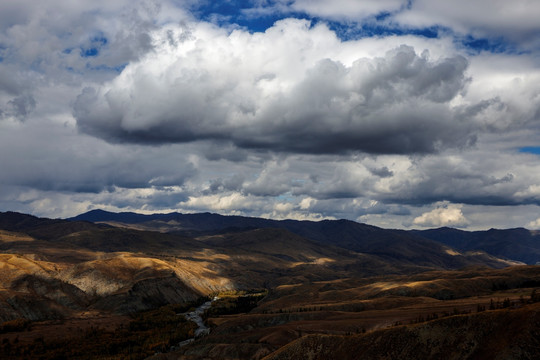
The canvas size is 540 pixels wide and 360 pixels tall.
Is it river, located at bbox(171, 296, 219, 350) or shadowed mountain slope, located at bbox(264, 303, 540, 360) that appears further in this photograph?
river, located at bbox(171, 296, 219, 350)

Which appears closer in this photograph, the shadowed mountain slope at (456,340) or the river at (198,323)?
the shadowed mountain slope at (456,340)

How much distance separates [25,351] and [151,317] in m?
62.5

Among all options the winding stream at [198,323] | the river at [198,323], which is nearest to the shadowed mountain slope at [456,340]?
the winding stream at [198,323]

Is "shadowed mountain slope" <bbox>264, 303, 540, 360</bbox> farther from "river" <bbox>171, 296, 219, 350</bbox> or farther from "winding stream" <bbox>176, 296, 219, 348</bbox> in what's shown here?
"river" <bbox>171, 296, 219, 350</bbox>

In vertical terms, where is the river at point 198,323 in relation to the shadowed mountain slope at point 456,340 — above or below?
below

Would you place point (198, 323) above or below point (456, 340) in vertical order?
below

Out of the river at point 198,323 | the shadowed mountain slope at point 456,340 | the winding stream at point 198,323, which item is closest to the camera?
the shadowed mountain slope at point 456,340

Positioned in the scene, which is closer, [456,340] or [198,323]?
[456,340]

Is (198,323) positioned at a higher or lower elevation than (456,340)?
lower

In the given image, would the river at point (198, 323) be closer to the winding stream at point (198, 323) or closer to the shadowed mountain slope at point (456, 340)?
the winding stream at point (198, 323)

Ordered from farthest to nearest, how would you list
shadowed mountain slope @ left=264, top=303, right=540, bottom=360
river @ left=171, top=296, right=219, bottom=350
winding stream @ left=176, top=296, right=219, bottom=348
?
1. river @ left=171, top=296, right=219, bottom=350
2. winding stream @ left=176, top=296, right=219, bottom=348
3. shadowed mountain slope @ left=264, top=303, right=540, bottom=360

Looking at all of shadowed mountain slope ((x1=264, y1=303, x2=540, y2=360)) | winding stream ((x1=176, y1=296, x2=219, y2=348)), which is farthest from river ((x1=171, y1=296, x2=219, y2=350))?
shadowed mountain slope ((x1=264, y1=303, x2=540, y2=360))

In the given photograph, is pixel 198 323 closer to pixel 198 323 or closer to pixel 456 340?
pixel 198 323

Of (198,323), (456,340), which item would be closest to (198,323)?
(198,323)
